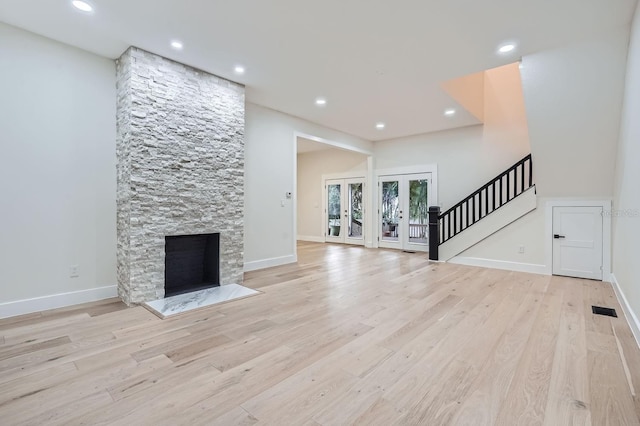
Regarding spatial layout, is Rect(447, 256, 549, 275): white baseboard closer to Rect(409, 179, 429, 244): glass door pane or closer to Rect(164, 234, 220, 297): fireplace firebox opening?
Rect(409, 179, 429, 244): glass door pane

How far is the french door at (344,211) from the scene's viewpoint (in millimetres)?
9109

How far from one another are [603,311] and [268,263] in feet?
16.2

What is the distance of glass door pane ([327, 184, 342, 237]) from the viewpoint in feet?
31.3

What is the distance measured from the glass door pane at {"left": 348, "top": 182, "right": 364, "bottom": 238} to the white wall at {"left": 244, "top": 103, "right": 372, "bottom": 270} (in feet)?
10.5

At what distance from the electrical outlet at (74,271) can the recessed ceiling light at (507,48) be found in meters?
5.89

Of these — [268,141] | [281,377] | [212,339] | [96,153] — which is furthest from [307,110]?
[281,377]

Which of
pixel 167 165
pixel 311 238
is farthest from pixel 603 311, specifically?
pixel 311 238

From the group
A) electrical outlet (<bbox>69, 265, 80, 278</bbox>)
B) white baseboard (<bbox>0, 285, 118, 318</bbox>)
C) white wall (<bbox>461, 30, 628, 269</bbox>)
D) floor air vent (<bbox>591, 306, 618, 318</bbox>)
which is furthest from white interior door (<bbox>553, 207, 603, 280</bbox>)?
electrical outlet (<bbox>69, 265, 80, 278</bbox>)

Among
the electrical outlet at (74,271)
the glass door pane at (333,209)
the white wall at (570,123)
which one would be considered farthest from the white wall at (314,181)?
the electrical outlet at (74,271)

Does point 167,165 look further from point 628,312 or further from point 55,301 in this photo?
point 628,312

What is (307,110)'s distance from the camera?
5.92 m

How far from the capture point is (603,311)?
11.3ft

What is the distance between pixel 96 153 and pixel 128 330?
7.61ft

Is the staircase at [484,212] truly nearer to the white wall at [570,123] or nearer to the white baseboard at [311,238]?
the white wall at [570,123]
